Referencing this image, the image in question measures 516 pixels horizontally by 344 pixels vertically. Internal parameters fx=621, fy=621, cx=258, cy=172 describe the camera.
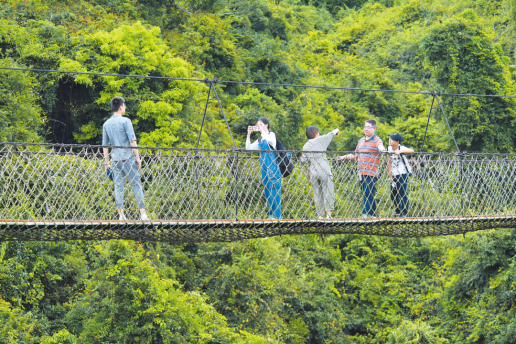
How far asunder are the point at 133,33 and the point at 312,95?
17.2 feet

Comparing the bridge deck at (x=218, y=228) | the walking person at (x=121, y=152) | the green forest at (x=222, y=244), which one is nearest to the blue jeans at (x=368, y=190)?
the bridge deck at (x=218, y=228)

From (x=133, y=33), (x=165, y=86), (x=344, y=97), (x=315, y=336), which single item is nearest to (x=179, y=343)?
(x=315, y=336)

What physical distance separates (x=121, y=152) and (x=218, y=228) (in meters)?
0.90

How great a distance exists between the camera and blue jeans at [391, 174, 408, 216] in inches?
195

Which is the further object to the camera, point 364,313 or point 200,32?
point 200,32

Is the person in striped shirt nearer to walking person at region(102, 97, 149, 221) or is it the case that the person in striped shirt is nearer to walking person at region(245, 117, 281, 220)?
walking person at region(245, 117, 281, 220)

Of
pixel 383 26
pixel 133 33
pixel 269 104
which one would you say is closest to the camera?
pixel 133 33

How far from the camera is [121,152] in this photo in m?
4.20

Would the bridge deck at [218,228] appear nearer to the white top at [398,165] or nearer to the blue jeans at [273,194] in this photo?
the blue jeans at [273,194]

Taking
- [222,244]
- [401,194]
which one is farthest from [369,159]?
[222,244]

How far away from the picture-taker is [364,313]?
34.6 ft

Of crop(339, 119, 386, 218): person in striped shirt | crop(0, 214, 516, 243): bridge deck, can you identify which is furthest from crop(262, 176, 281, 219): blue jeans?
crop(339, 119, 386, 218): person in striped shirt

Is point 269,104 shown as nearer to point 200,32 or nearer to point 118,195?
point 200,32

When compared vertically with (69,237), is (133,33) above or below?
above
